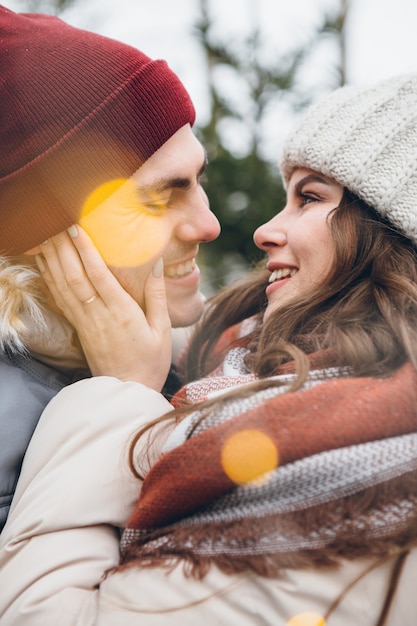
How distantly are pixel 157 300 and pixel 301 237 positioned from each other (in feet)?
1.79

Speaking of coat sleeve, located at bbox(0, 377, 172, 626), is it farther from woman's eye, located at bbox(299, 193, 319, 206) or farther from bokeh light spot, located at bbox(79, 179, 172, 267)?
woman's eye, located at bbox(299, 193, 319, 206)

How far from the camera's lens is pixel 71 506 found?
1404mm

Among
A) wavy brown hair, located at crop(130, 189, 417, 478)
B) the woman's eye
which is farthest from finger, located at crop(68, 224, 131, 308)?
the woman's eye

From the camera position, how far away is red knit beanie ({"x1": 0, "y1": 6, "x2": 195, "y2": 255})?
1.87 meters

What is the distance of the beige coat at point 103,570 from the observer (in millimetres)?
1230

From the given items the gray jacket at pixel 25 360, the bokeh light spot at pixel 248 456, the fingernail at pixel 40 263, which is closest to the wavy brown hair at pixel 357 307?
the bokeh light spot at pixel 248 456

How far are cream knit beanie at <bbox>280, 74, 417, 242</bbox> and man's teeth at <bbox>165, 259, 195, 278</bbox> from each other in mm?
579

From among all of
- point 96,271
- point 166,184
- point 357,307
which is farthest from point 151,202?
point 357,307

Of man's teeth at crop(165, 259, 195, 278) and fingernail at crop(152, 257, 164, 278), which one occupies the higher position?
fingernail at crop(152, 257, 164, 278)

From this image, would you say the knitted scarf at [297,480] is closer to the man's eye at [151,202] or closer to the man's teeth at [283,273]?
the man's teeth at [283,273]

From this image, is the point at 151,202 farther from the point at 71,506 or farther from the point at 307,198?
the point at 71,506

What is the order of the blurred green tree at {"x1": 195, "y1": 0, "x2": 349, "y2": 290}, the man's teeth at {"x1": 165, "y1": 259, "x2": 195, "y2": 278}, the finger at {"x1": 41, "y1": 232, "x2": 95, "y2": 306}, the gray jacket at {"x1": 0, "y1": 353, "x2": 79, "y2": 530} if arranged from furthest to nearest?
the blurred green tree at {"x1": 195, "y1": 0, "x2": 349, "y2": 290}, the man's teeth at {"x1": 165, "y1": 259, "x2": 195, "y2": 278}, the finger at {"x1": 41, "y1": 232, "x2": 95, "y2": 306}, the gray jacket at {"x1": 0, "y1": 353, "x2": 79, "y2": 530}

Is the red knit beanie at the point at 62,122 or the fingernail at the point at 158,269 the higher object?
the red knit beanie at the point at 62,122

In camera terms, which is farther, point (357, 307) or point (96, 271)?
point (96, 271)
